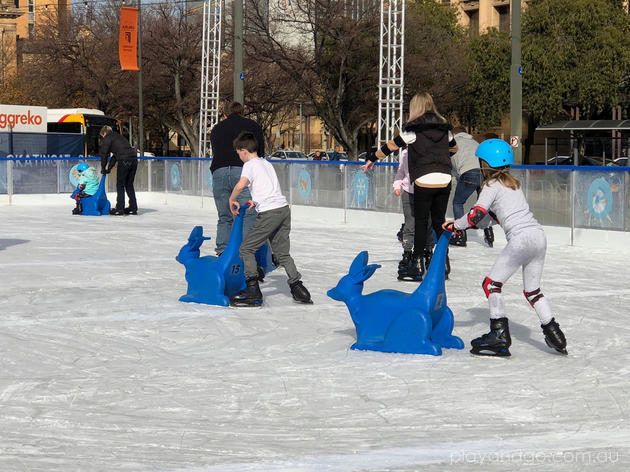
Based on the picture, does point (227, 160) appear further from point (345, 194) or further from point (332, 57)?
point (332, 57)

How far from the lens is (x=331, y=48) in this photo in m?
41.7

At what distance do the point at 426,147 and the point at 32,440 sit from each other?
5807 millimetres

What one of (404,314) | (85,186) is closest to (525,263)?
(404,314)

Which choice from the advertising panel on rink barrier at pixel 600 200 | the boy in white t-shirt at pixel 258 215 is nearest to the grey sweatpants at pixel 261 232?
the boy in white t-shirt at pixel 258 215

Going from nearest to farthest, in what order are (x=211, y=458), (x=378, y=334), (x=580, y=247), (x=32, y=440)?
(x=211, y=458) → (x=32, y=440) → (x=378, y=334) → (x=580, y=247)

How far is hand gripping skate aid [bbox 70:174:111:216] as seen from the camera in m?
21.2

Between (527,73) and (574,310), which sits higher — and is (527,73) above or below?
above

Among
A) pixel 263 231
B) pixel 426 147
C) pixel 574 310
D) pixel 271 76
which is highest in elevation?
pixel 271 76

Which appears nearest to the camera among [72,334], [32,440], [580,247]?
[32,440]

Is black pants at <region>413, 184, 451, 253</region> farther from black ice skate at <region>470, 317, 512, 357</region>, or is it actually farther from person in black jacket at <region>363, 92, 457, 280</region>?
black ice skate at <region>470, 317, 512, 357</region>

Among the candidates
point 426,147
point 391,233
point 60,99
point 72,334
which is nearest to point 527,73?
point 60,99

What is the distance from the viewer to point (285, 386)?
19.1ft

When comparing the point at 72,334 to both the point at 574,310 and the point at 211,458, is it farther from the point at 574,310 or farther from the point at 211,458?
the point at 574,310

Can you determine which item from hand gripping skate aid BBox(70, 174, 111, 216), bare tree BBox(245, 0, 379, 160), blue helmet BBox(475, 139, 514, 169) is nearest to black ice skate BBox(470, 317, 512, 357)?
blue helmet BBox(475, 139, 514, 169)
